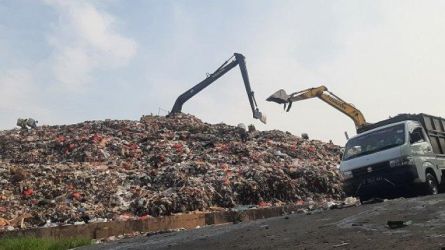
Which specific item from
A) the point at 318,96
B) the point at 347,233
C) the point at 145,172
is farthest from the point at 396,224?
the point at 318,96

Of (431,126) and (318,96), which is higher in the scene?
(318,96)

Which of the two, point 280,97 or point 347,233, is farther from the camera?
point 280,97

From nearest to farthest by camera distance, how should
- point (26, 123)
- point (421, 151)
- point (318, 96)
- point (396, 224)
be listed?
point (396, 224), point (421, 151), point (318, 96), point (26, 123)

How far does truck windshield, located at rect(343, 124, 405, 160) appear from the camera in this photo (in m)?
10.3

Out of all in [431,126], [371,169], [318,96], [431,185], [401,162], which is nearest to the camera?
[401,162]

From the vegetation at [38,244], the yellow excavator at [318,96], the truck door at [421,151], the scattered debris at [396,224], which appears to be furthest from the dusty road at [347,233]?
the yellow excavator at [318,96]

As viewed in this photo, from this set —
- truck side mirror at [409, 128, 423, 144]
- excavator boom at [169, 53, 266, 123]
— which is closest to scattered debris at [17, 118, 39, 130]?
excavator boom at [169, 53, 266, 123]

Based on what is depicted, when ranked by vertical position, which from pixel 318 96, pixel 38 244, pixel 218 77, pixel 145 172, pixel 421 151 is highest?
pixel 218 77

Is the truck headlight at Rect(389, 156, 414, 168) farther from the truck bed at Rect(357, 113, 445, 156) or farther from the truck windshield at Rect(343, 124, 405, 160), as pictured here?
the truck bed at Rect(357, 113, 445, 156)

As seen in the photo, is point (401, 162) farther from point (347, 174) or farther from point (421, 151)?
point (347, 174)

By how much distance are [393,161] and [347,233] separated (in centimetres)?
465

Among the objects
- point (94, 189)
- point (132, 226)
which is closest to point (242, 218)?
point (132, 226)

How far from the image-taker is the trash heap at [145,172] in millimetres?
12641

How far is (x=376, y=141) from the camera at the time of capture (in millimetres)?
10633
